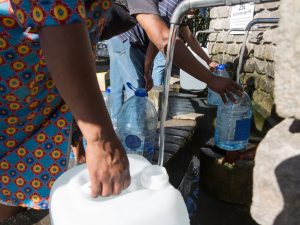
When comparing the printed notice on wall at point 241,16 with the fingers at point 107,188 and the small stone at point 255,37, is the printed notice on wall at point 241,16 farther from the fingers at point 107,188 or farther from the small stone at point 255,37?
the fingers at point 107,188

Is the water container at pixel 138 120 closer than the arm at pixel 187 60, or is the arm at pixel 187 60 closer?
the arm at pixel 187 60

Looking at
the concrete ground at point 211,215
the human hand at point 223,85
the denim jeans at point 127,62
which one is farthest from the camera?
the denim jeans at point 127,62

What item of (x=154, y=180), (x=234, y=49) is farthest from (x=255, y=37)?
(x=154, y=180)

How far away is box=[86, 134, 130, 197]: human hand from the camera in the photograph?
3.11 ft

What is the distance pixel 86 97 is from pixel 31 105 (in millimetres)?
681

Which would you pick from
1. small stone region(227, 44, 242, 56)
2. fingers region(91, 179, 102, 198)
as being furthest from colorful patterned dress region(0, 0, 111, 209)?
small stone region(227, 44, 242, 56)

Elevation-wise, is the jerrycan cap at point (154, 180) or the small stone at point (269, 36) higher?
the small stone at point (269, 36)

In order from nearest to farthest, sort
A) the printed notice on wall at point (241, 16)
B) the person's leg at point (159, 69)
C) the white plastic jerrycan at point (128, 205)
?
the white plastic jerrycan at point (128, 205)
the person's leg at point (159, 69)
the printed notice on wall at point (241, 16)

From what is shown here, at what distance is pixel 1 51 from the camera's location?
1246 mm

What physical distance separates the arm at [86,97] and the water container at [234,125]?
5.38ft

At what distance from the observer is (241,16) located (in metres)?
5.60

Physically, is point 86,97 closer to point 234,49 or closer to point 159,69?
point 159,69

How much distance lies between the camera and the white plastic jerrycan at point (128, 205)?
1.08 metres

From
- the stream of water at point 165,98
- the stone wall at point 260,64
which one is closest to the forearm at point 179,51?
the stream of water at point 165,98
